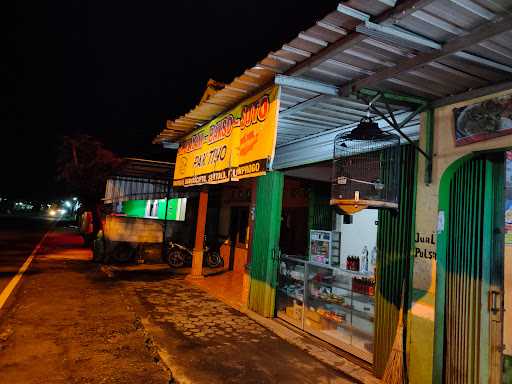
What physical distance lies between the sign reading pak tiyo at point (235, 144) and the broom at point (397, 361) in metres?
2.78

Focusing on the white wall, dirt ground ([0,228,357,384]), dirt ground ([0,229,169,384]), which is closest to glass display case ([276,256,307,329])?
dirt ground ([0,228,357,384])

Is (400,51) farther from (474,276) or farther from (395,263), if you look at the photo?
(395,263)

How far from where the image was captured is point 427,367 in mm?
4320

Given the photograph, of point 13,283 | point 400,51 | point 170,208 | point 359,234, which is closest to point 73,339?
point 13,283

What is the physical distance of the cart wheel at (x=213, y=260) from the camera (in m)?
14.7

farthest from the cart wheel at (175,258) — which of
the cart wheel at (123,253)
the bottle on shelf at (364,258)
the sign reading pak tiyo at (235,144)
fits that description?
the bottle on shelf at (364,258)

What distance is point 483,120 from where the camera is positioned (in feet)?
13.1

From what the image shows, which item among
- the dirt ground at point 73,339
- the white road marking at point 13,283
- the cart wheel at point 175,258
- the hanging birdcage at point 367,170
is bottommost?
the white road marking at point 13,283

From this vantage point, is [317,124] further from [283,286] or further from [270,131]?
[283,286]

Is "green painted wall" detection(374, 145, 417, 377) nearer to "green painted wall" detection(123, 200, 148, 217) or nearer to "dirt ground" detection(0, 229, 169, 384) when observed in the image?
"dirt ground" detection(0, 229, 169, 384)

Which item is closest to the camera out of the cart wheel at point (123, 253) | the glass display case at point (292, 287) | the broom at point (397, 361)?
the broom at point (397, 361)

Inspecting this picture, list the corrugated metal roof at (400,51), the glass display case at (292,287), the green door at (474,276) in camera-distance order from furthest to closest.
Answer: the glass display case at (292,287)
the green door at (474,276)
the corrugated metal roof at (400,51)

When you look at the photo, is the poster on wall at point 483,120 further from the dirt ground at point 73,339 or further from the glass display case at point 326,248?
the dirt ground at point 73,339

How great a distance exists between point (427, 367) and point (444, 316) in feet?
2.20
